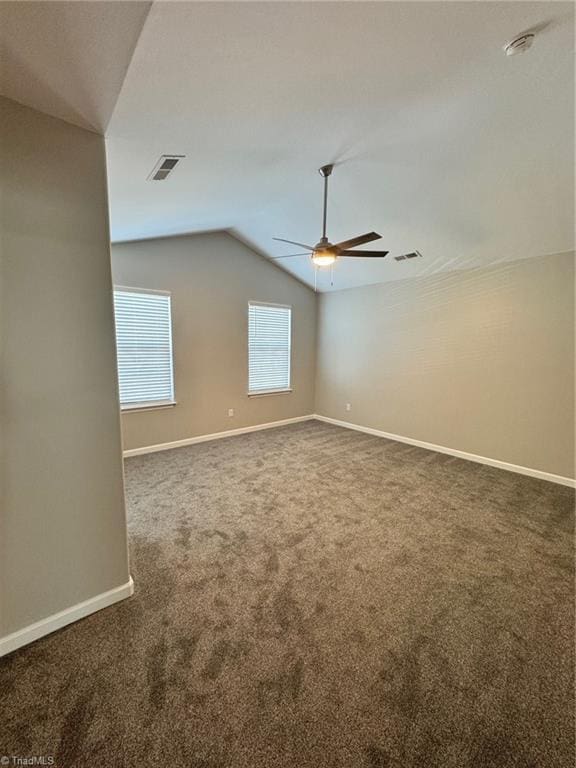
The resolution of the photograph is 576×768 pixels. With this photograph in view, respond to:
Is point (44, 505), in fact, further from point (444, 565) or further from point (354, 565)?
point (444, 565)

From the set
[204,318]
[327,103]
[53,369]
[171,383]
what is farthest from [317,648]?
[204,318]

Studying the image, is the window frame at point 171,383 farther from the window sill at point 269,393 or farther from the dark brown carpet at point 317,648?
the dark brown carpet at point 317,648

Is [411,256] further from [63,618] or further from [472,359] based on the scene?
[63,618]

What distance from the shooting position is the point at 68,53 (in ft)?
4.05

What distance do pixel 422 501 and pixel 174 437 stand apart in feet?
11.3

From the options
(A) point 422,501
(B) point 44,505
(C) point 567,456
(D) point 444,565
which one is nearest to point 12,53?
(B) point 44,505

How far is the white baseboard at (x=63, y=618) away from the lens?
161cm

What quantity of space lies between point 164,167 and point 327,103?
1221 millimetres

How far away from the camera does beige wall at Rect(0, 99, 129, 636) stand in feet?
4.83

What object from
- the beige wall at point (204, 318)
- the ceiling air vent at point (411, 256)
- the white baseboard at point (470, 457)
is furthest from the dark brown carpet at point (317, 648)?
the ceiling air vent at point (411, 256)

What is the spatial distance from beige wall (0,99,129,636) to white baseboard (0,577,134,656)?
33 millimetres

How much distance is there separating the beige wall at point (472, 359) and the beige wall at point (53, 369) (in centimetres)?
435

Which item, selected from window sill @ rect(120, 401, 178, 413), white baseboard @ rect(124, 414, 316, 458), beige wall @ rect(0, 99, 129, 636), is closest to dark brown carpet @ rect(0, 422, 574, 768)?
beige wall @ rect(0, 99, 129, 636)

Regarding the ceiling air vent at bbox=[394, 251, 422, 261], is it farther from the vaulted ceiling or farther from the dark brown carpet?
the dark brown carpet
